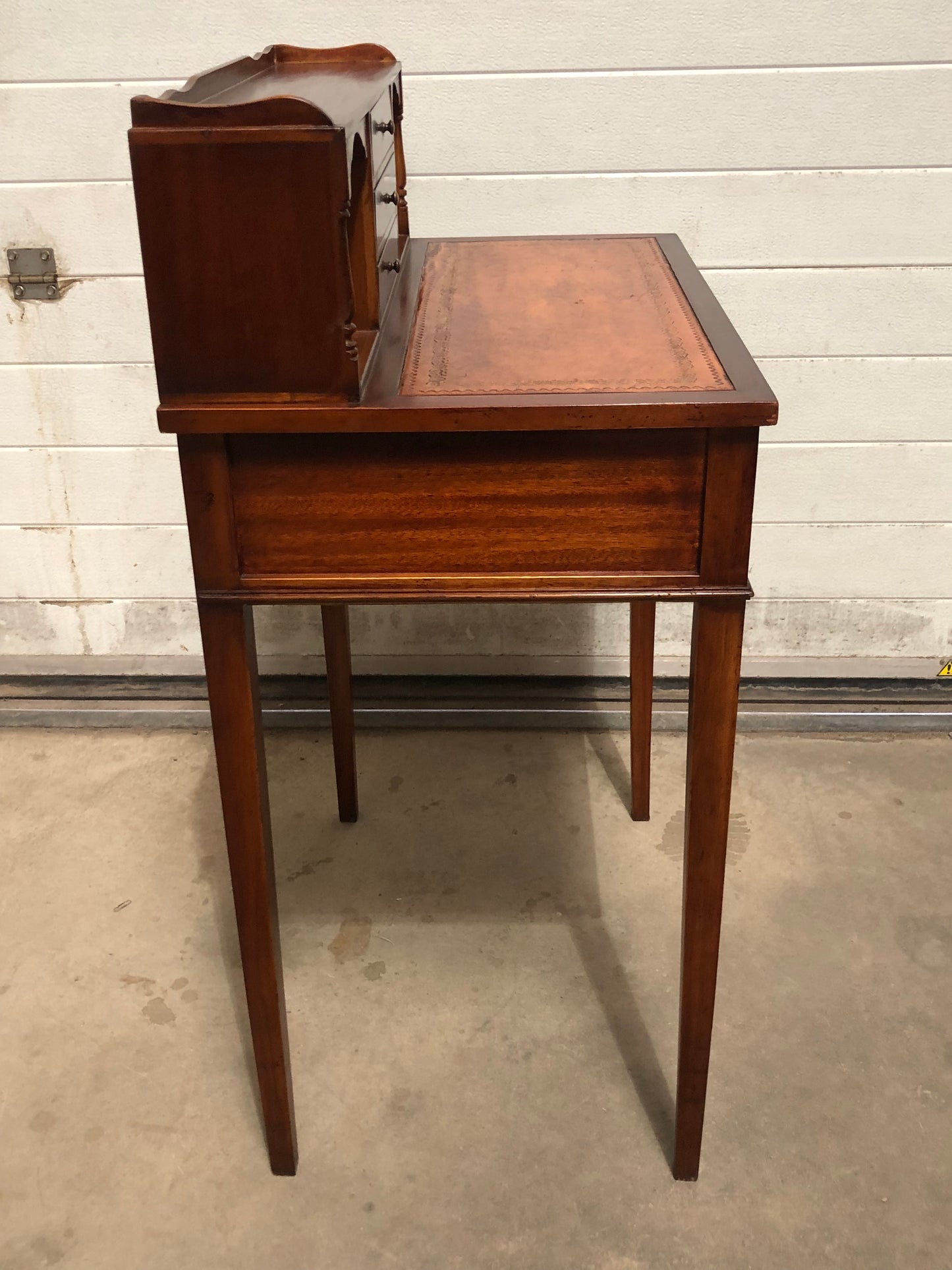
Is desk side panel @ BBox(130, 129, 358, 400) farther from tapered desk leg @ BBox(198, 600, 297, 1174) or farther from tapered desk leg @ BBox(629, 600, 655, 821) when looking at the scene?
tapered desk leg @ BBox(629, 600, 655, 821)

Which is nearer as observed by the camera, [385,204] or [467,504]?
[467,504]

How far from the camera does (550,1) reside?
6.25 ft

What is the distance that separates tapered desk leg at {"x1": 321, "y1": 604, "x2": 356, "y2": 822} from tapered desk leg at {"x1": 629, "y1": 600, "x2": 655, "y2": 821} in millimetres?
485

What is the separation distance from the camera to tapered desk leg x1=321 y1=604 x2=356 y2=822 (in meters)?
1.91

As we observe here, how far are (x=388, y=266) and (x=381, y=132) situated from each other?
0.18 metres

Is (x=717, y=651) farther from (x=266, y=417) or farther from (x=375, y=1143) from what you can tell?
(x=375, y=1143)

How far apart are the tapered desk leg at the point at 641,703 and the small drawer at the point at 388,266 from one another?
0.67 metres

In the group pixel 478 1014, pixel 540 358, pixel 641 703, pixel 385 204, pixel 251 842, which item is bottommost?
pixel 478 1014

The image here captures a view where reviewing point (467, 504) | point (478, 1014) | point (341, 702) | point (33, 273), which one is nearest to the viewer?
point (467, 504)

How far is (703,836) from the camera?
50.5 inches

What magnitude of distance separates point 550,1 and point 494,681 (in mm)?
1259

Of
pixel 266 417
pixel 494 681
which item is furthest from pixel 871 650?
pixel 266 417

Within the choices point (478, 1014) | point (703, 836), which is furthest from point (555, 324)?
point (478, 1014)

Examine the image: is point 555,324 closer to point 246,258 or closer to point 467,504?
point 467,504
